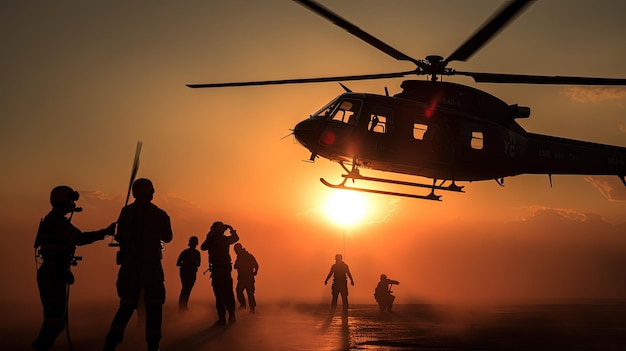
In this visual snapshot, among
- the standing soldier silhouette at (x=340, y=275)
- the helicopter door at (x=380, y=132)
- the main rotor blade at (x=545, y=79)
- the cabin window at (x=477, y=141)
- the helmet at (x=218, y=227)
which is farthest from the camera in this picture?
the standing soldier silhouette at (x=340, y=275)

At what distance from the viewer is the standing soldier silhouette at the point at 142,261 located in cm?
791

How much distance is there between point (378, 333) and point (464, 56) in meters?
6.06

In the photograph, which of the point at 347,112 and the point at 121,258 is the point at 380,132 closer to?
the point at 347,112

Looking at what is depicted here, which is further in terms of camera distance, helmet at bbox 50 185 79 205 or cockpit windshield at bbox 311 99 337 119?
cockpit windshield at bbox 311 99 337 119

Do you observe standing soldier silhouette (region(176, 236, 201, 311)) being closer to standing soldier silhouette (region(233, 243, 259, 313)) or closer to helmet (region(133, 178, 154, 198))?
standing soldier silhouette (region(233, 243, 259, 313))

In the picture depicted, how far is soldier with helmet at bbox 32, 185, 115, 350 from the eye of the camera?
7980mm

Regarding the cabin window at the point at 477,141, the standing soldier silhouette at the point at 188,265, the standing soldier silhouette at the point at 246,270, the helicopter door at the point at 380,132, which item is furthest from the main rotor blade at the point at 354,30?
the standing soldier silhouette at the point at 246,270

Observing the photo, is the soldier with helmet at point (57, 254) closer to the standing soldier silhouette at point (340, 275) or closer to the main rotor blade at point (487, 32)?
the main rotor blade at point (487, 32)

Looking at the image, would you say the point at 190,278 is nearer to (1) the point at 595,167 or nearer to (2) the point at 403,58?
(2) the point at 403,58

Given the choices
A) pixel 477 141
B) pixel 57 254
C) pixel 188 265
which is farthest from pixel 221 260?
pixel 57 254

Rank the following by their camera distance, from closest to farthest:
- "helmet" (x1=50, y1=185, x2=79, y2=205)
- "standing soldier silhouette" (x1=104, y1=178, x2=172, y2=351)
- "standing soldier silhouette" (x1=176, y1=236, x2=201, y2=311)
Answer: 1. "standing soldier silhouette" (x1=104, y1=178, x2=172, y2=351)
2. "helmet" (x1=50, y1=185, x2=79, y2=205)
3. "standing soldier silhouette" (x1=176, y1=236, x2=201, y2=311)

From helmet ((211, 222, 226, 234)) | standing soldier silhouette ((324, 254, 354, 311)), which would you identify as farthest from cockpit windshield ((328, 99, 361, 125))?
standing soldier silhouette ((324, 254, 354, 311))

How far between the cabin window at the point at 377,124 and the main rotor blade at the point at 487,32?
77.1 inches

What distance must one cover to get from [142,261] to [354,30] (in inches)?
261
